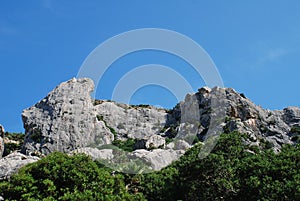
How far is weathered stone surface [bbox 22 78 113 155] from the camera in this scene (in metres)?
55.3

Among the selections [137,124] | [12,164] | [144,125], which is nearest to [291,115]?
[144,125]

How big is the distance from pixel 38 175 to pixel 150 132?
4492 centimetres

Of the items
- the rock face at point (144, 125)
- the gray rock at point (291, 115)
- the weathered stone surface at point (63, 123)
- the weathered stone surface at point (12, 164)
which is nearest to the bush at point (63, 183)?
the weathered stone surface at point (12, 164)

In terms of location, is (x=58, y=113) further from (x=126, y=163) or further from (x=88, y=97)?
(x=126, y=163)

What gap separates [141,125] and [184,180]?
40.5 meters

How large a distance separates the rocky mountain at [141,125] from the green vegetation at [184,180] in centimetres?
1453

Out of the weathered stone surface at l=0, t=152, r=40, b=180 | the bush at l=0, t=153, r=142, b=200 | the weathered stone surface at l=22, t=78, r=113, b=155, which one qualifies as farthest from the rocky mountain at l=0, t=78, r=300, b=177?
the bush at l=0, t=153, r=142, b=200

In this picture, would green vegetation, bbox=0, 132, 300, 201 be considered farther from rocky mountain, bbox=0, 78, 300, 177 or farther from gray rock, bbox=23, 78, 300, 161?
gray rock, bbox=23, 78, 300, 161

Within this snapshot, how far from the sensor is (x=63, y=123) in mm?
58000

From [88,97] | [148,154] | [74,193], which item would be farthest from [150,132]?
[74,193]

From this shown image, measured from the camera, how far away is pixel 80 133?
57.2 meters

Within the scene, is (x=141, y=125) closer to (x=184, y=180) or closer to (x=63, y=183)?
(x=184, y=180)

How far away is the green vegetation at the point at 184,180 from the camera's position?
2338 cm

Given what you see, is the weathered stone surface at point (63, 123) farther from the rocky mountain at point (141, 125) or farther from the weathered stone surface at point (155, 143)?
the weathered stone surface at point (155, 143)
